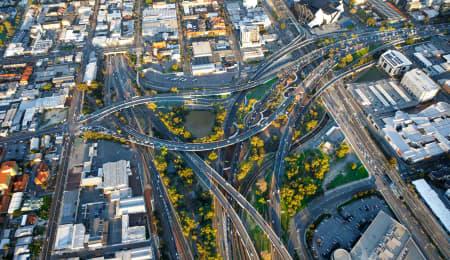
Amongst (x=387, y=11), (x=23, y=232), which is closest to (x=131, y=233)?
(x=23, y=232)

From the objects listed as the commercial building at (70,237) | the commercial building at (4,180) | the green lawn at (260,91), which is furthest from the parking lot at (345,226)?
the commercial building at (4,180)

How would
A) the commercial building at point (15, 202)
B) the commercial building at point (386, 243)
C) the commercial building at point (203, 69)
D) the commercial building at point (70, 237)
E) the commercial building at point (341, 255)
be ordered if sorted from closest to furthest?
the commercial building at point (341, 255), the commercial building at point (386, 243), the commercial building at point (70, 237), the commercial building at point (15, 202), the commercial building at point (203, 69)

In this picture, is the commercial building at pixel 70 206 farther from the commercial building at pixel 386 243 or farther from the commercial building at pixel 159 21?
the commercial building at pixel 159 21

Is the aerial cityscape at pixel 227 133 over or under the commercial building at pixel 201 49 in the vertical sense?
under

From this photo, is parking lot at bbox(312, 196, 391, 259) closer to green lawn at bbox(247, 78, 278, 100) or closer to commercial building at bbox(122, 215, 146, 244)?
commercial building at bbox(122, 215, 146, 244)

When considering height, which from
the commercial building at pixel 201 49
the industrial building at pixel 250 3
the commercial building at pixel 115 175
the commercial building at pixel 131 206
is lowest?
the commercial building at pixel 131 206

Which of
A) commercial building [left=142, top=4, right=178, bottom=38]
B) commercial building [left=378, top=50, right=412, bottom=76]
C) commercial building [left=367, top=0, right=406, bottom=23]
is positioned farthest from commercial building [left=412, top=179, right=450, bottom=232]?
commercial building [left=142, top=4, right=178, bottom=38]

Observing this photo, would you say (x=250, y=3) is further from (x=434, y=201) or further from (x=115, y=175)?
(x=434, y=201)

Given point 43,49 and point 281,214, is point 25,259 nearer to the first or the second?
point 281,214
